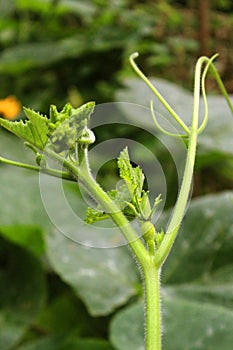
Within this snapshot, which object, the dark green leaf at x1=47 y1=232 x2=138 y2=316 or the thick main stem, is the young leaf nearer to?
the thick main stem

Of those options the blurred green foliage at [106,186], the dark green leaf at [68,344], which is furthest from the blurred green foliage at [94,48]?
the dark green leaf at [68,344]

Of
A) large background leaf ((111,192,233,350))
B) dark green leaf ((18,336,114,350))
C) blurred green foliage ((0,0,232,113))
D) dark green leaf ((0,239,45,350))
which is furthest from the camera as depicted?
blurred green foliage ((0,0,232,113))

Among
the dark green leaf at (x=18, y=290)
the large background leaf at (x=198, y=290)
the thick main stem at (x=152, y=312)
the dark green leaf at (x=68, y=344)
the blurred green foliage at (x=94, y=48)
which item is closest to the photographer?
the thick main stem at (x=152, y=312)

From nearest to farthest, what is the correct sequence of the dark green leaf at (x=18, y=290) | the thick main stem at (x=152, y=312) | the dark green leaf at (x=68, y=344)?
the thick main stem at (x=152, y=312) < the dark green leaf at (x=68, y=344) < the dark green leaf at (x=18, y=290)

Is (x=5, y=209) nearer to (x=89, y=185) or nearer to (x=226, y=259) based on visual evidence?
(x=226, y=259)

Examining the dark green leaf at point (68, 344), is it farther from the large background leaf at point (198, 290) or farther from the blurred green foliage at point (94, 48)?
the blurred green foliage at point (94, 48)

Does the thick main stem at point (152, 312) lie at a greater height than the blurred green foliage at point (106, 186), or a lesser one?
greater

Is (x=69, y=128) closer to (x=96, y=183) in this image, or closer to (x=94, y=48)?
(x=96, y=183)

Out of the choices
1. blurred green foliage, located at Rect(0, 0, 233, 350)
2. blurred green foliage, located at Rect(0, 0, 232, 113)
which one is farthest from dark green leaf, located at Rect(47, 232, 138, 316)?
blurred green foliage, located at Rect(0, 0, 232, 113)

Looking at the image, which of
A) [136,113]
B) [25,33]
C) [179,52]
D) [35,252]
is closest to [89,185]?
[35,252]
